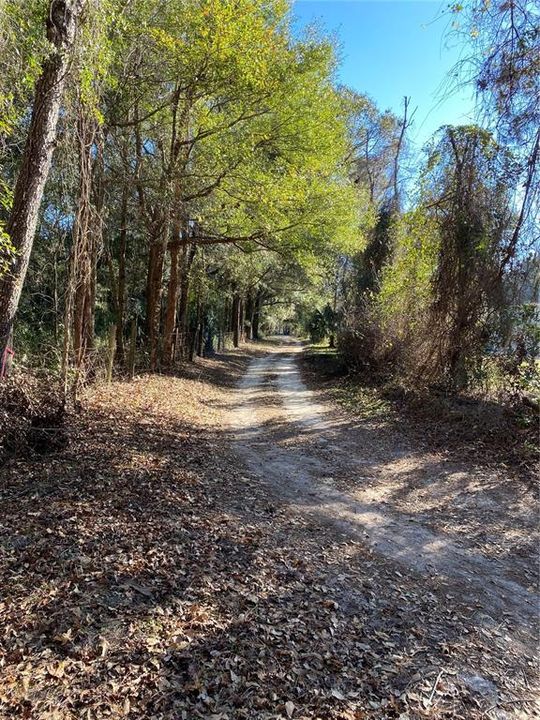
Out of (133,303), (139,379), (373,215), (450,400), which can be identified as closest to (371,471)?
(450,400)

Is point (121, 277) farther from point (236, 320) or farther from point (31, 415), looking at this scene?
point (236, 320)

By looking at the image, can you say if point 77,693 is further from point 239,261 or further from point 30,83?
point 239,261

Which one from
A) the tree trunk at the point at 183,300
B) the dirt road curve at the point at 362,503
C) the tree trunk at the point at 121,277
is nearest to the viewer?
the dirt road curve at the point at 362,503

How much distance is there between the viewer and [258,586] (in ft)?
12.3

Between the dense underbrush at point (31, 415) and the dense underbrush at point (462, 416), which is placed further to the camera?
the dense underbrush at point (462, 416)

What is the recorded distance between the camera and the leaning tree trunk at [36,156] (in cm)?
531

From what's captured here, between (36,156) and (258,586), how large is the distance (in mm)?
5650

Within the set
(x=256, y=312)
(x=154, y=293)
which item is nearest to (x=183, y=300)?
(x=154, y=293)

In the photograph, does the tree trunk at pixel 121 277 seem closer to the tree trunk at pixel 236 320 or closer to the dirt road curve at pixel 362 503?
the dirt road curve at pixel 362 503

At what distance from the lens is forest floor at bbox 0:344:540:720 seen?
2.68 meters

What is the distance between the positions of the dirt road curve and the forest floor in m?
0.03

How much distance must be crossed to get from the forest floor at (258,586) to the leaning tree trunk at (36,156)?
87.5 inches

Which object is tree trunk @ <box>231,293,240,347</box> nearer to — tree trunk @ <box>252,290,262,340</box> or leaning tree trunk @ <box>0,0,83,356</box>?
tree trunk @ <box>252,290,262,340</box>

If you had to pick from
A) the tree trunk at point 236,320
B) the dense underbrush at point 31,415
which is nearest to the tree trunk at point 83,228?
the dense underbrush at point 31,415
